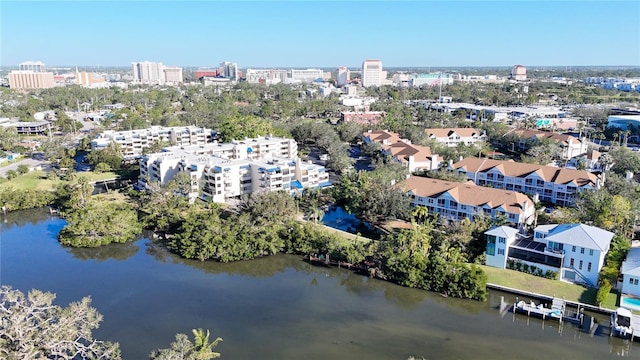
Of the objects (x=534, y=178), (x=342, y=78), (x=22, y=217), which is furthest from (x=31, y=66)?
(x=534, y=178)

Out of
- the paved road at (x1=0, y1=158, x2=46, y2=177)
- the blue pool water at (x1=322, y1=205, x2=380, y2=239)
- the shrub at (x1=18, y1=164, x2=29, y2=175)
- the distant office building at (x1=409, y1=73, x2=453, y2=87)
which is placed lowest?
the blue pool water at (x1=322, y1=205, x2=380, y2=239)

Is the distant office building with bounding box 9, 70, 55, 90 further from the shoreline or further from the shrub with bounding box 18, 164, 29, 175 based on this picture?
the shoreline

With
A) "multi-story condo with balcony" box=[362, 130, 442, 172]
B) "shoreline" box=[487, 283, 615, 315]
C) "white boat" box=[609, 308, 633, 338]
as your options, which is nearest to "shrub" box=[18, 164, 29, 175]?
"multi-story condo with balcony" box=[362, 130, 442, 172]

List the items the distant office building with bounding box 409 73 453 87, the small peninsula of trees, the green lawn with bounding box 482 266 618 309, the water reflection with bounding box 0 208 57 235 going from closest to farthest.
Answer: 1. the small peninsula of trees
2. the green lawn with bounding box 482 266 618 309
3. the water reflection with bounding box 0 208 57 235
4. the distant office building with bounding box 409 73 453 87

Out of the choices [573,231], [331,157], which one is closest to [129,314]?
[573,231]

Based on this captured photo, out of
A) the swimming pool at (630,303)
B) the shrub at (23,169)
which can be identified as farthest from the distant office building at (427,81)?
the swimming pool at (630,303)

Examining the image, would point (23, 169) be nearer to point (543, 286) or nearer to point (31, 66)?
point (543, 286)

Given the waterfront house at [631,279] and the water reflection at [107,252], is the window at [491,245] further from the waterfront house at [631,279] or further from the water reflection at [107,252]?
the water reflection at [107,252]
